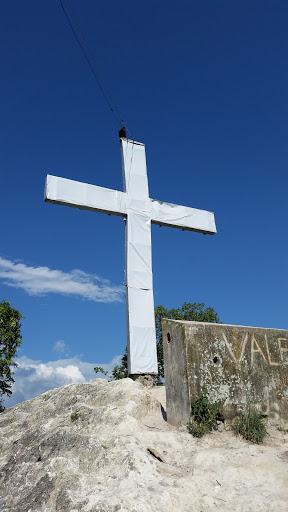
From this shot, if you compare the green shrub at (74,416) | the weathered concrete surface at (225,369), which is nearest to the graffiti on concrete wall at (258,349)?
the weathered concrete surface at (225,369)

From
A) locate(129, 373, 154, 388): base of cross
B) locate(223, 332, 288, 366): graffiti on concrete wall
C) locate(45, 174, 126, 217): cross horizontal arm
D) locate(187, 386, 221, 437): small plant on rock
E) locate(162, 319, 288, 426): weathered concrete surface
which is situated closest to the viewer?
locate(187, 386, 221, 437): small plant on rock

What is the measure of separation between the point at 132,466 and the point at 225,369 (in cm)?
248

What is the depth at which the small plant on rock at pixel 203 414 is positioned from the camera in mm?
6402

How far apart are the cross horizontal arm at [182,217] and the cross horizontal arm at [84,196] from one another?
1.09m

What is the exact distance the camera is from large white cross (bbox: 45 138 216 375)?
33.7 feet

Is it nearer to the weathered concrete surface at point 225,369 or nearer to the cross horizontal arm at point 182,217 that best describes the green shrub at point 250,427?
the weathered concrete surface at point 225,369

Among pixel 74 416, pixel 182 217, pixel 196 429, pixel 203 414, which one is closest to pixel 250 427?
pixel 203 414

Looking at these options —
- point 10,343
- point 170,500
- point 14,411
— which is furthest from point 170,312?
point 170,500

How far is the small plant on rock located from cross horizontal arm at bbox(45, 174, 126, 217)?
241 inches

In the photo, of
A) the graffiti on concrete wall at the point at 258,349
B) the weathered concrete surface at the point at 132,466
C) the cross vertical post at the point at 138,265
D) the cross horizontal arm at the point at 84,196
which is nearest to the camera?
the weathered concrete surface at the point at 132,466

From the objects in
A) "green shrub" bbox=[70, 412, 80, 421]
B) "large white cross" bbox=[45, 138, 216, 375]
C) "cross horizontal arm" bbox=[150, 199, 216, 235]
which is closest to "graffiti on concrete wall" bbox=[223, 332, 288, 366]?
"green shrub" bbox=[70, 412, 80, 421]

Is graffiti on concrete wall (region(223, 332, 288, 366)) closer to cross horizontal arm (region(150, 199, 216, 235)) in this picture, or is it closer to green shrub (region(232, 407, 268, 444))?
green shrub (region(232, 407, 268, 444))

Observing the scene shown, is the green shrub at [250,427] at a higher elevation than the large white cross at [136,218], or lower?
lower

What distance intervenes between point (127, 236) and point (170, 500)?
7255 mm
